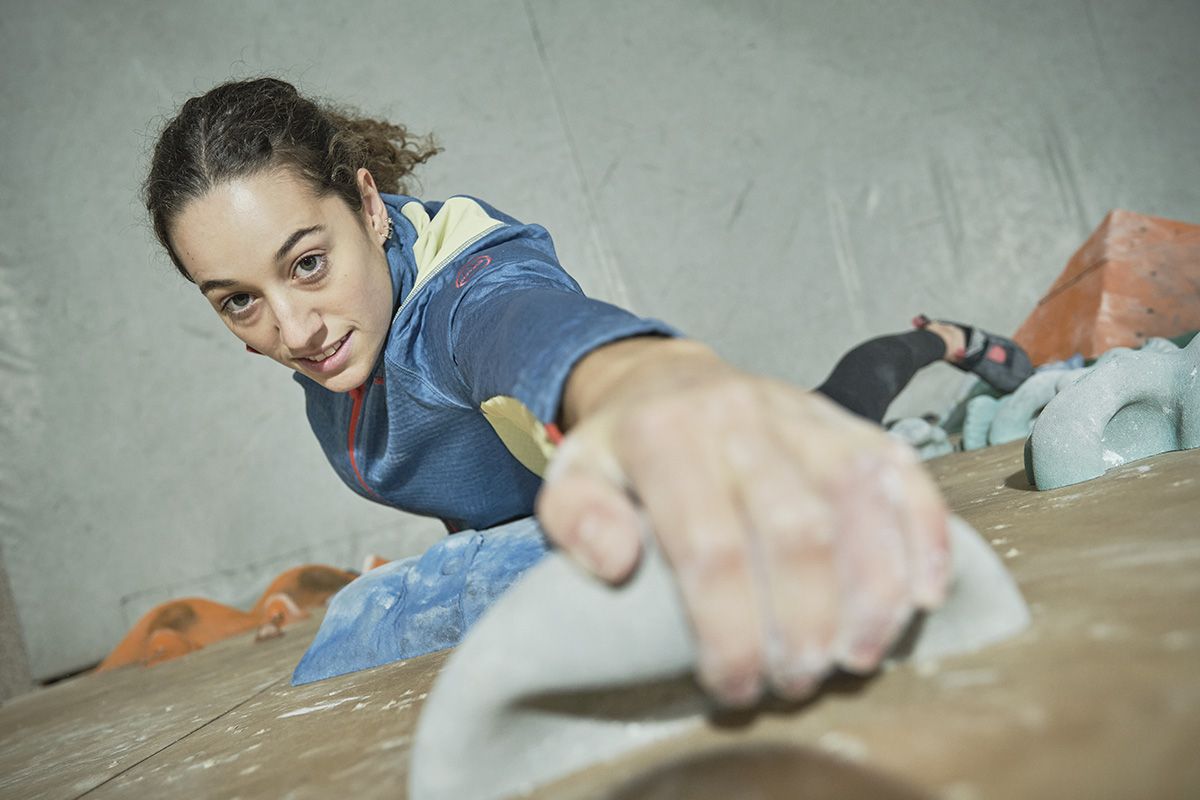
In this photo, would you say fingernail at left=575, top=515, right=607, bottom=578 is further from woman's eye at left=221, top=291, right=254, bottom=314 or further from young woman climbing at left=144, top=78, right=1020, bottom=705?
woman's eye at left=221, top=291, right=254, bottom=314

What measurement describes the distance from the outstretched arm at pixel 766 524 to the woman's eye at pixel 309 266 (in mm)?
772

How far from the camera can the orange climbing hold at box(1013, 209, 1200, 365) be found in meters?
2.30

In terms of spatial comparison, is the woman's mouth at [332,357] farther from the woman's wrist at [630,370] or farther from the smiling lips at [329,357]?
the woman's wrist at [630,370]

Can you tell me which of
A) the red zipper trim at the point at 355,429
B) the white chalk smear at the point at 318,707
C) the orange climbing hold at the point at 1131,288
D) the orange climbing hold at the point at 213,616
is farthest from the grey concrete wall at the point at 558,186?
the white chalk smear at the point at 318,707

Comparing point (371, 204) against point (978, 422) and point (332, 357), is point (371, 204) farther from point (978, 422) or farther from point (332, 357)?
point (978, 422)

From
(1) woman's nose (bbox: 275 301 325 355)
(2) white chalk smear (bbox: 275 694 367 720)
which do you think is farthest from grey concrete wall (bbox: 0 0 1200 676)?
(2) white chalk smear (bbox: 275 694 367 720)

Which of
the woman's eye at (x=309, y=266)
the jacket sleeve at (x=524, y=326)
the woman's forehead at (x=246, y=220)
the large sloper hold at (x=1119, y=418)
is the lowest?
the large sloper hold at (x=1119, y=418)

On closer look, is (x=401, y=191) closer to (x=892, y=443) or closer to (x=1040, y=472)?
Answer: (x=1040, y=472)

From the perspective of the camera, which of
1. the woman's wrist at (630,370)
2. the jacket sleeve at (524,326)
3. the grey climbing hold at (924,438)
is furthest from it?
the grey climbing hold at (924,438)

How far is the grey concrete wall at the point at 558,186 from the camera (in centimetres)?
338

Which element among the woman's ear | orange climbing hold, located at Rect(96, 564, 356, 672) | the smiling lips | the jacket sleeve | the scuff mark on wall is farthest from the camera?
the scuff mark on wall

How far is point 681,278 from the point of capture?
3580 millimetres

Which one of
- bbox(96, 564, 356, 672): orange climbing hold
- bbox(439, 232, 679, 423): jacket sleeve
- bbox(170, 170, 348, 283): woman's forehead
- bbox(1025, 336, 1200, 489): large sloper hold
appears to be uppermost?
bbox(170, 170, 348, 283): woman's forehead

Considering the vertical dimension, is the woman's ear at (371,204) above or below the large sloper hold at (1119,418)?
above
